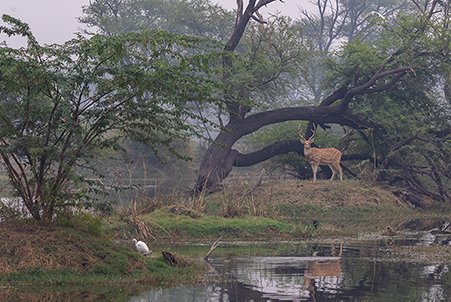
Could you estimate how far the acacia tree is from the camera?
15562 millimetres

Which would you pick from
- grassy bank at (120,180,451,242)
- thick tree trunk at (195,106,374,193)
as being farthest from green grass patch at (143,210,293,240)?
thick tree trunk at (195,106,374,193)

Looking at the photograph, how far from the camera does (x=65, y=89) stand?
1526 cm

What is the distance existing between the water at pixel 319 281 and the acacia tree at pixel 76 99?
3120 mm

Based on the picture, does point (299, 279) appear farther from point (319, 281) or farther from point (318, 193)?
point (318, 193)

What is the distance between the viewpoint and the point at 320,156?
35.6m

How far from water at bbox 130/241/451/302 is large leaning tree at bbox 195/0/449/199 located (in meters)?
14.9

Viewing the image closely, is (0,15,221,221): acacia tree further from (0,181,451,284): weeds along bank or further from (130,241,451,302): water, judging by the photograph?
(130,241,451,302): water

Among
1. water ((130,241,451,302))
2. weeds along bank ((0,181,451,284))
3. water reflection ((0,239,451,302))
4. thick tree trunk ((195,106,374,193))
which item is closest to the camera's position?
water reflection ((0,239,451,302))

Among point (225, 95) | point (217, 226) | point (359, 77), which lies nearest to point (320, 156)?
point (359, 77)

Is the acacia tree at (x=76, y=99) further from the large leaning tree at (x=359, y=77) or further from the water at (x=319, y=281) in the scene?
the large leaning tree at (x=359, y=77)

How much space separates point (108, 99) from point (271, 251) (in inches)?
260

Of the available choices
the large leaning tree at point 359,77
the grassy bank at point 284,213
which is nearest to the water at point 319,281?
the grassy bank at point 284,213

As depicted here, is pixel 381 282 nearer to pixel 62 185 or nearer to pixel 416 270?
pixel 416 270

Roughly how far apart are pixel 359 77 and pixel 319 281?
2160 centimetres
